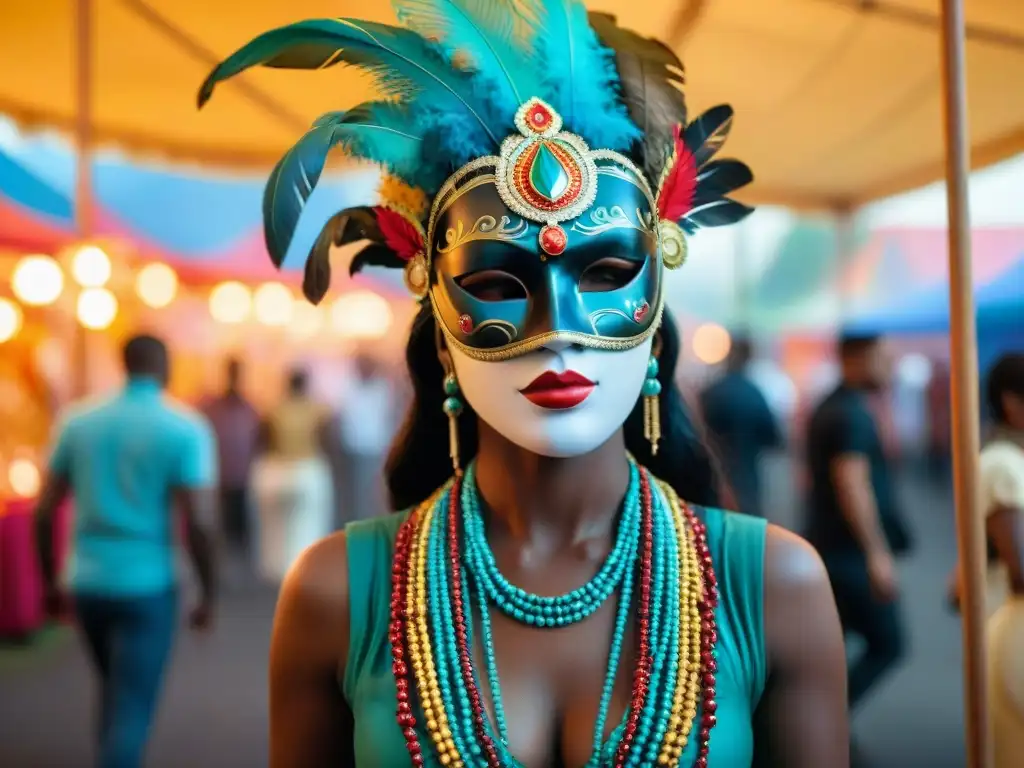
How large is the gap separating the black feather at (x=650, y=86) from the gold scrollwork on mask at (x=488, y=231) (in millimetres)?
224

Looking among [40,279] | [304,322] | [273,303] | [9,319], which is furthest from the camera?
[304,322]

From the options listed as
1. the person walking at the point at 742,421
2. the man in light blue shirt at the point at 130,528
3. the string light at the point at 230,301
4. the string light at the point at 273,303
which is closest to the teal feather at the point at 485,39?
the man in light blue shirt at the point at 130,528

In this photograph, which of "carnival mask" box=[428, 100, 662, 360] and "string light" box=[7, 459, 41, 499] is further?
"string light" box=[7, 459, 41, 499]

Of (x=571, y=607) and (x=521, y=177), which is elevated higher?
(x=521, y=177)

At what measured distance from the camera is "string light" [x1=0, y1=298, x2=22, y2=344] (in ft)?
17.6

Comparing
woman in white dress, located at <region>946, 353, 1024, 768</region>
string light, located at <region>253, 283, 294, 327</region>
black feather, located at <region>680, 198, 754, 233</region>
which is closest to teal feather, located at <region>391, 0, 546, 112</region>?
black feather, located at <region>680, 198, 754, 233</region>

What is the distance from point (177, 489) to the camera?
9.31 feet

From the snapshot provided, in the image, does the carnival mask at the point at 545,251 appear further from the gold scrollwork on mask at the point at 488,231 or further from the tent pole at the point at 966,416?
the tent pole at the point at 966,416

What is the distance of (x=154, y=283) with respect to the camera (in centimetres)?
519

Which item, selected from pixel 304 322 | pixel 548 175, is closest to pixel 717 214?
pixel 548 175

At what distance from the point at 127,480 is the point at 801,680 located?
218cm

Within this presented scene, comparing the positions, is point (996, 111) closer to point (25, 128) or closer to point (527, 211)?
point (527, 211)

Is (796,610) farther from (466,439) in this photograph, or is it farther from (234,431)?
(234,431)

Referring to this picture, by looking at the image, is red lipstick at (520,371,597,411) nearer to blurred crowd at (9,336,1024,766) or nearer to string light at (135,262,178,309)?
blurred crowd at (9,336,1024,766)
